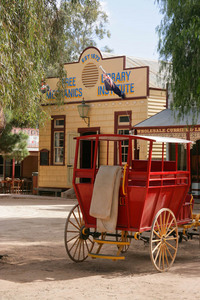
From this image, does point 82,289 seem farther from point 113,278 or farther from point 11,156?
point 11,156

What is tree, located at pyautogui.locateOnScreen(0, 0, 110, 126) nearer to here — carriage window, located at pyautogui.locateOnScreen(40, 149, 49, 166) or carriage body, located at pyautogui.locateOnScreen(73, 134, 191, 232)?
carriage body, located at pyautogui.locateOnScreen(73, 134, 191, 232)

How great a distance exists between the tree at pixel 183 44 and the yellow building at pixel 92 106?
8.47m

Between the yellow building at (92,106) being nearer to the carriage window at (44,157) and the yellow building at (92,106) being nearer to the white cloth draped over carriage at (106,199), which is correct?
the carriage window at (44,157)

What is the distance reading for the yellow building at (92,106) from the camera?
22109mm

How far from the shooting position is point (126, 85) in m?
22.5

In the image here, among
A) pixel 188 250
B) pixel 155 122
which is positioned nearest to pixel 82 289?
pixel 188 250

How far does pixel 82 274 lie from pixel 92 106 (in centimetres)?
1638

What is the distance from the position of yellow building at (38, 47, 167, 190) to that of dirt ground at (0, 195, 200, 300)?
36.5ft

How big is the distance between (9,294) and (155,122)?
567 inches

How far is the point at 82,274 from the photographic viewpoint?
7.78 meters

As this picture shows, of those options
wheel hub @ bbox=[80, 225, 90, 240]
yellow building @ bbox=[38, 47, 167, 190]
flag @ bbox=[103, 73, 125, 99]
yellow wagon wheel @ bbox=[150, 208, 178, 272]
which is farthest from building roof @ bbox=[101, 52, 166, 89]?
wheel hub @ bbox=[80, 225, 90, 240]

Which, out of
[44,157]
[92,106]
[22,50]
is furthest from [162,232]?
[44,157]

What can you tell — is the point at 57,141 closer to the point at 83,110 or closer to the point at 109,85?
the point at 83,110

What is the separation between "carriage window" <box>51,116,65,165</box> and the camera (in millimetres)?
25031
